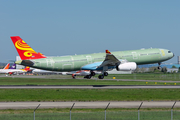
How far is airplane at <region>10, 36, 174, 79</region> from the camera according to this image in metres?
58.2

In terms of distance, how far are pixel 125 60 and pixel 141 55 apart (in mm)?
3906

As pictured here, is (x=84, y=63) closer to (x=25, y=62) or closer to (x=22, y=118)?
(x=25, y=62)

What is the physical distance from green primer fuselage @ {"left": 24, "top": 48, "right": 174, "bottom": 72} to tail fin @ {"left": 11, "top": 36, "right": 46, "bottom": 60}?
1973mm

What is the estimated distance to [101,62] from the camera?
6197 cm

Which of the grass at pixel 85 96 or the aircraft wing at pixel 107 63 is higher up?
the aircraft wing at pixel 107 63

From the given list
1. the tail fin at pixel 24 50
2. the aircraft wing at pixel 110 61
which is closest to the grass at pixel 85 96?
the aircraft wing at pixel 110 61

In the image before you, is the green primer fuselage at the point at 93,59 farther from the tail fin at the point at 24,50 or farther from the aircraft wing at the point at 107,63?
the tail fin at the point at 24,50

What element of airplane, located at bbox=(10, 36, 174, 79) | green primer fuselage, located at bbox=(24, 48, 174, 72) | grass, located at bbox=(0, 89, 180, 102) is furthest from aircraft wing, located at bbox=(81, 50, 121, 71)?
grass, located at bbox=(0, 89, 180, 102)

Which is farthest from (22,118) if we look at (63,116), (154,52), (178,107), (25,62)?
(154,52)

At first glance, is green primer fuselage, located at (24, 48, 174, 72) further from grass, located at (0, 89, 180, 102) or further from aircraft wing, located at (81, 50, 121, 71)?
grass, located at (0, 89, 180, 102)

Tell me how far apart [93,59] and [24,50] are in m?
14.9

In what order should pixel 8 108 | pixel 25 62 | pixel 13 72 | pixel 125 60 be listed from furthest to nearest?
pixel 13 72
pixel 125 60
pixel 25 62
pixel 8 108

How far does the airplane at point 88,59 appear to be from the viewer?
2292 inches

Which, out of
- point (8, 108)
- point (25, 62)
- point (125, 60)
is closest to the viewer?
point (8, 108)
